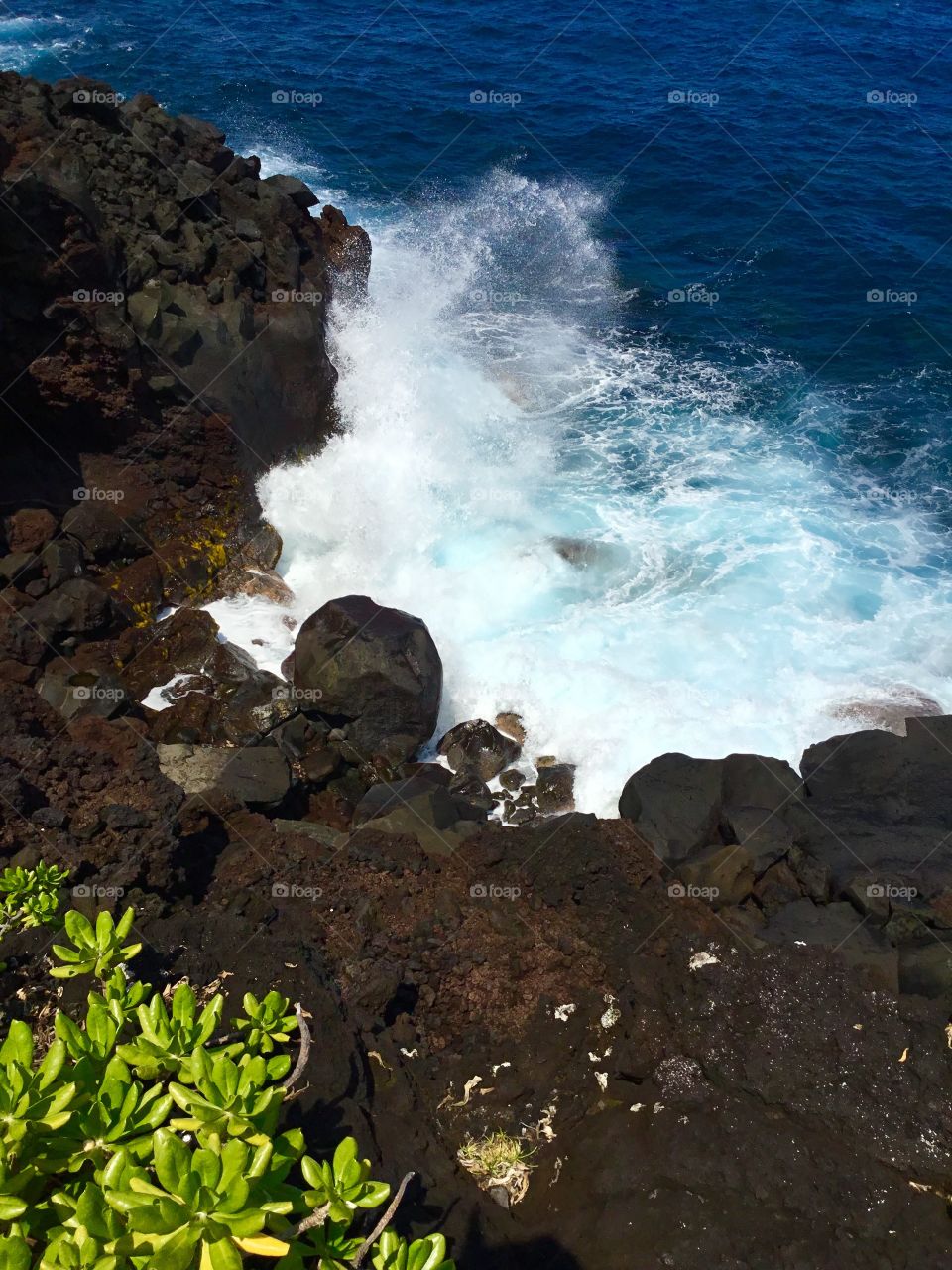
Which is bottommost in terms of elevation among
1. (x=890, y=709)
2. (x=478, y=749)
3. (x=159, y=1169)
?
A: (x=890, y=709)

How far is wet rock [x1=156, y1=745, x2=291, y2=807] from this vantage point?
1359 cm

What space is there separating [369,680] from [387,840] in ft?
10.1

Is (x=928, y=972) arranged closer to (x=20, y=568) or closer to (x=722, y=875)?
(x=722, y=875)

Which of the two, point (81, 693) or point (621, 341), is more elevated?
point (621, 341)

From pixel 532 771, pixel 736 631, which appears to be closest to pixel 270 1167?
pixel 532 771

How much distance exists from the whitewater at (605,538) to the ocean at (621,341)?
7 centimetres

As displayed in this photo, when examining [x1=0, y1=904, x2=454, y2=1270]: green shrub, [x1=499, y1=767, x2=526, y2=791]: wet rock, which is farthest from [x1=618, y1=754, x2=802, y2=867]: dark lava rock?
[x1=0, y1=904, x2=454, y2=1270]: green shrub

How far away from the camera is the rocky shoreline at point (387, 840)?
8.52 metres

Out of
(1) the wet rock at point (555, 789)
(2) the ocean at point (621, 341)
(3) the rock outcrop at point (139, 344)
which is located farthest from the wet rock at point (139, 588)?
(1) the wet rock at point (555, 789)

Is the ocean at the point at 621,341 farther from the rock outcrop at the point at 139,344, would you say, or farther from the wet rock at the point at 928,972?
the wet rock at the point at 928,972

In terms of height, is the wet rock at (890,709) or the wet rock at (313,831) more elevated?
the wet rock at (313,831)

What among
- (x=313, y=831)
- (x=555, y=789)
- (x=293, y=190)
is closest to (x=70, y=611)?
(x=313, y=831)

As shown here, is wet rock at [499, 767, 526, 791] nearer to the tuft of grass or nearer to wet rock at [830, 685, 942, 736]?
wet rock at [830, 685, 942, 736]

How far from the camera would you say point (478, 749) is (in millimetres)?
15727
